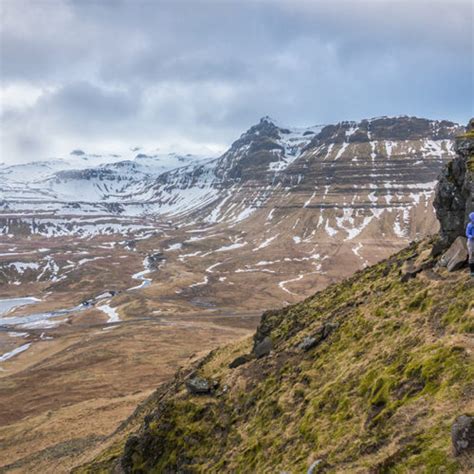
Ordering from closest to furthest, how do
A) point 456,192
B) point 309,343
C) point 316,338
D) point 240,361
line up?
point 456,192 < point 309,343 < point 316,338 < point 240,361

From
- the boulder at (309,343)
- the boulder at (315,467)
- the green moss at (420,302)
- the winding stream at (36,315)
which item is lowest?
the winding stream at (36,315)

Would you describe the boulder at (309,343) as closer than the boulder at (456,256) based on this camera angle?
No

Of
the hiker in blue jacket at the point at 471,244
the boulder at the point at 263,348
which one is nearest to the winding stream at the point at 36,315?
the boulder at the point at 263,348

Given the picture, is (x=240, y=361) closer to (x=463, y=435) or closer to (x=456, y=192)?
(x=456, y=192)

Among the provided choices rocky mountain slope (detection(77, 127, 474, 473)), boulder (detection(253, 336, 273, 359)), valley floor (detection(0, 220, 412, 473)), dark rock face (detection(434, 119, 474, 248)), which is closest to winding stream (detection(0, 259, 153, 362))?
valley floor (detection(0, 220, 412, 473))

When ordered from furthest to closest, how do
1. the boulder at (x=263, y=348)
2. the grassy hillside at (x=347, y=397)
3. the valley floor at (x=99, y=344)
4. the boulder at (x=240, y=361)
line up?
1. the valley floor at (x=99, y=344)
2. the boulder at (x=240, y=361)
3. the boulder at (x=263, y=348)
4. the grassy hillside at (x=347, y=397)

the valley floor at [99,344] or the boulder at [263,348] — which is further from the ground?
the boulder at [263,348]

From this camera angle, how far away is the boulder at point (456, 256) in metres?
19.7

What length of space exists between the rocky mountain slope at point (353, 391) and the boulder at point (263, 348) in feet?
0.34

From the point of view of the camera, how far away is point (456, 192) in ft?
74.4

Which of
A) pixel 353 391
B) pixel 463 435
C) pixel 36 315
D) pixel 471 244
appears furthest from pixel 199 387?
pixel 36 315

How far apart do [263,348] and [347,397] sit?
477 inches

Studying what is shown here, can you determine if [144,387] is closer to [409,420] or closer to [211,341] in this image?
[211,341]

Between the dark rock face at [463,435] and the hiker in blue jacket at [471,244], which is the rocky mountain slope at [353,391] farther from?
the hiker in blue jacket at [471,244]
